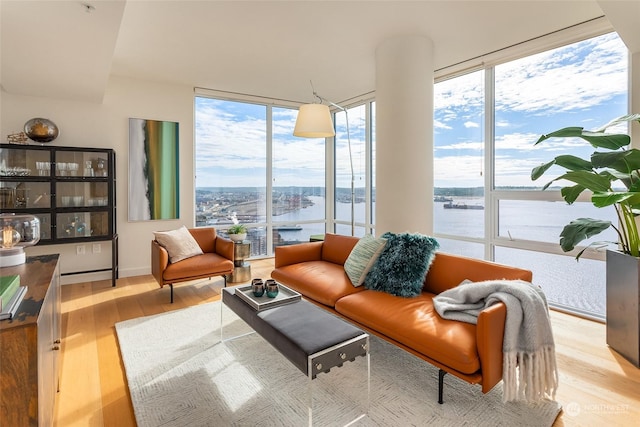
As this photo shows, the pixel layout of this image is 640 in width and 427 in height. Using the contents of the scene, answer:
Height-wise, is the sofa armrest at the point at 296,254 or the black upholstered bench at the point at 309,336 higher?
the sofa armrest at the point at 296,254

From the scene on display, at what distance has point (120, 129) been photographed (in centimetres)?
445

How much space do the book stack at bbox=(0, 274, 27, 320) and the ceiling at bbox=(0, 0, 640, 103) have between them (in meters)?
1.85

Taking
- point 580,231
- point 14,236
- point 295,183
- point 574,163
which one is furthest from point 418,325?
point 295,183

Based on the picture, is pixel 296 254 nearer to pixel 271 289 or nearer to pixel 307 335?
pixel 271 289

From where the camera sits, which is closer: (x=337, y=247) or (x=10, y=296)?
(x=10, y=296)

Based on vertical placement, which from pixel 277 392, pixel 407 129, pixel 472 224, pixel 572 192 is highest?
pixel 407 129

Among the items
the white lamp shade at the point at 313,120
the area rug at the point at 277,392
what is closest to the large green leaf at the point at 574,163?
the area rug at the point at 277,392

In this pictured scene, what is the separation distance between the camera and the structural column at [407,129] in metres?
3.47

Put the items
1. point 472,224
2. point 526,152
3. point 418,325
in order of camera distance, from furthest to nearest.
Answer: point 472,224, point 526,152, point 418,325

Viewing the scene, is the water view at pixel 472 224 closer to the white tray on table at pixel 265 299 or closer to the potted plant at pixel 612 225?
the potted plant at pixel 612 225

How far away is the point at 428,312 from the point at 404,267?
0.49m

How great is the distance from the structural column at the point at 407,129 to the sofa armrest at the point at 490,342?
186cm

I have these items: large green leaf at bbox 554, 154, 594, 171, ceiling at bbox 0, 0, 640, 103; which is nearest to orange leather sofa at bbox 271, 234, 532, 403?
large green leaf at bbox 554, 154, 594, 171

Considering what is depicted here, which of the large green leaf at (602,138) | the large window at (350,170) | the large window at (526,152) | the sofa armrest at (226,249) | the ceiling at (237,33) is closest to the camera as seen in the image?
the large green leaf at (602,138)
